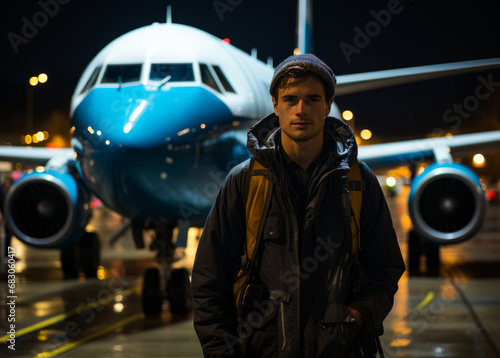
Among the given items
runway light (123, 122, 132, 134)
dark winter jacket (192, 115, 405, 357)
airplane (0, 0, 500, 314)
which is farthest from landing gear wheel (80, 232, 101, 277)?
dark winter jacket (192, 115, 405, 357)

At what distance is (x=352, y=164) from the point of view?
2.75 m

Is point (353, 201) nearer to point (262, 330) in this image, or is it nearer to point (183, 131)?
point (262, 330)

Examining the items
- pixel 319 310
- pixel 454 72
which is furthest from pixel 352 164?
pixel 454 72

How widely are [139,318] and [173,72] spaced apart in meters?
2.71

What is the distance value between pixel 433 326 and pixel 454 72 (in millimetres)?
4994

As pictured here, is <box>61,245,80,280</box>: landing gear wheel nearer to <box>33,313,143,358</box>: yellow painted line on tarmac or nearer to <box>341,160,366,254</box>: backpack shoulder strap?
<box>33,313,143,358</box>: yellow painted line on tarmac

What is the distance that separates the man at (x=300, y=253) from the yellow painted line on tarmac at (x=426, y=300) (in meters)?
6.18

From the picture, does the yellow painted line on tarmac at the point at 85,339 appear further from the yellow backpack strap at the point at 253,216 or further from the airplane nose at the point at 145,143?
the yellow backpack strap at the point at 253,216

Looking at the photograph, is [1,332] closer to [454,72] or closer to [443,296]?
[443,296]

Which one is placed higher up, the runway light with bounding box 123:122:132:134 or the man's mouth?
the runway light with bounding box 123:122:132:134

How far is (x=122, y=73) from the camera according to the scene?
7598mm

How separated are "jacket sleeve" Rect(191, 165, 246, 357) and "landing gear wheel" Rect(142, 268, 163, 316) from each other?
221 inches

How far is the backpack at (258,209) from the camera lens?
264 centimetres

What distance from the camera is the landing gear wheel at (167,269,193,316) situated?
8094mm
